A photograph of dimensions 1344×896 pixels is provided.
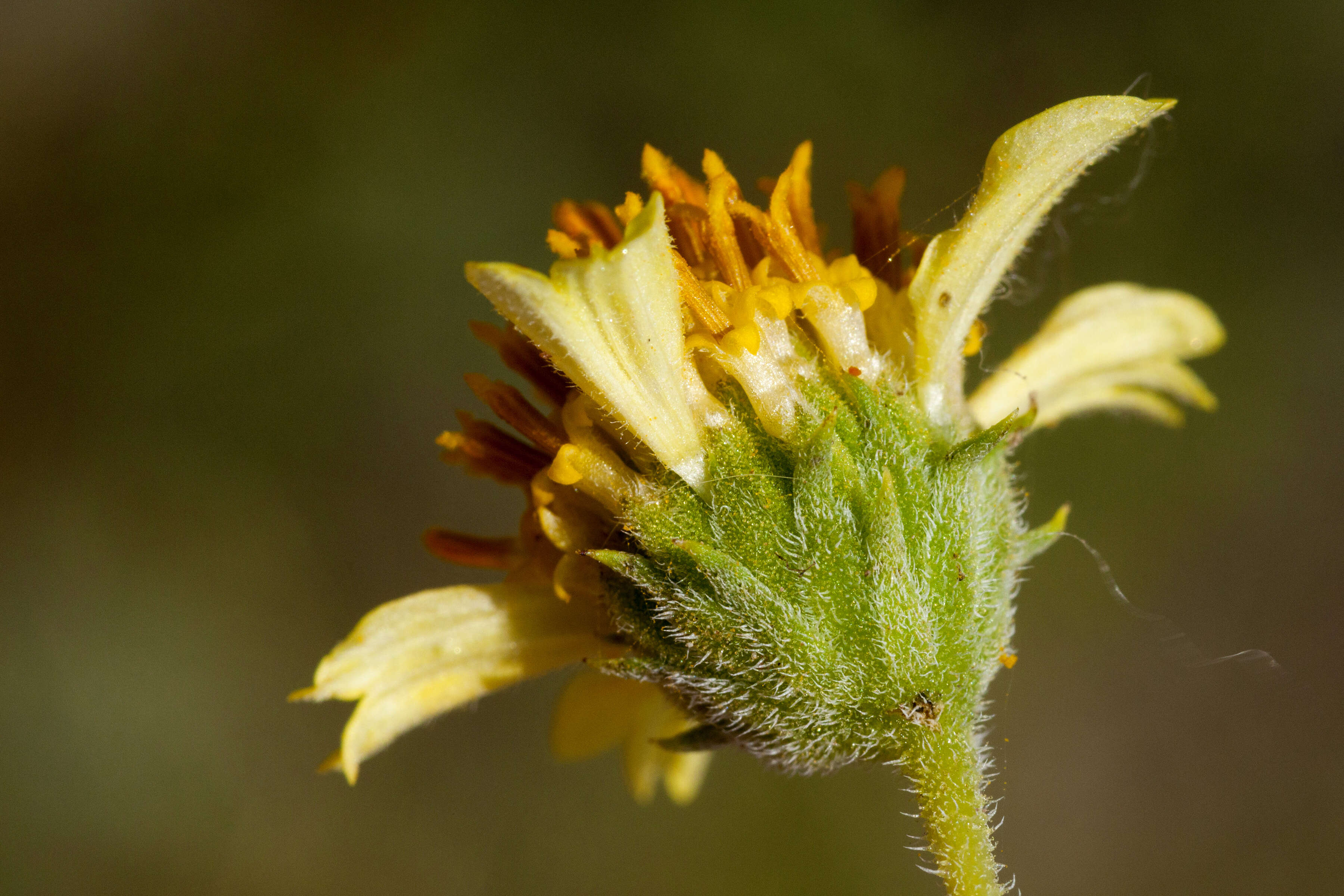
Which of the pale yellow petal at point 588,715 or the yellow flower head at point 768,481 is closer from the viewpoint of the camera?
the yellow flower head at point 768,481

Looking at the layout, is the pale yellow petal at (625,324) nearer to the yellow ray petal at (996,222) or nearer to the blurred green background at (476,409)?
the yellow ray petal at (996,222)

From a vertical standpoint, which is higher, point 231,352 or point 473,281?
point 231,352

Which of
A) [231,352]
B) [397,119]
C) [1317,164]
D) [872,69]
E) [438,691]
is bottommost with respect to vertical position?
[438,691]

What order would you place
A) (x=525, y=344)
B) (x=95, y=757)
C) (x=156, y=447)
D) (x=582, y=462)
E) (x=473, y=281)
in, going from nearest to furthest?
(x=473, y=281), (x=582, y=462), (x=525, y=344), (x=95, y=757), (x=156, y=447)

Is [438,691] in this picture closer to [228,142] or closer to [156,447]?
[156,447]

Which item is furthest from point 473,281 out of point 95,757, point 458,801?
point 95,757

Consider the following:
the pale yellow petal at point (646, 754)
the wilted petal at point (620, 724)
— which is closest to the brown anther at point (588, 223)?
the wilted petal at point (620, 724)

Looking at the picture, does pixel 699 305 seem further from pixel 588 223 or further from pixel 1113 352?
pixel 1113 352
